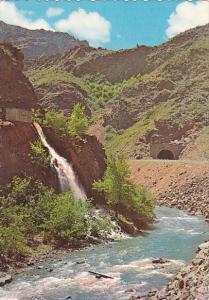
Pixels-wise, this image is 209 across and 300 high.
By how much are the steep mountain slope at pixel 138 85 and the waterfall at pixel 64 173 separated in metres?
64.1

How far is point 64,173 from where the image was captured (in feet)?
162

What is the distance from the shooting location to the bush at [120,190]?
49.4 meters

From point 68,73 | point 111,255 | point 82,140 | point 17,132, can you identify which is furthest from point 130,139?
point 111,255

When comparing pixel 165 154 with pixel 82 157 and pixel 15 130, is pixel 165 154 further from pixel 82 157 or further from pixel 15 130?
pixel 15 130

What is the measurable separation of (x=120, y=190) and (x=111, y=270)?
17.1 meters

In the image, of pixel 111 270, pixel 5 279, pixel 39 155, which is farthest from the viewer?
pixel 39 155

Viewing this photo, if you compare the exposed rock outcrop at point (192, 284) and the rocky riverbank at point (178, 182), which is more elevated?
the rocky riverbank at point (178, 182)

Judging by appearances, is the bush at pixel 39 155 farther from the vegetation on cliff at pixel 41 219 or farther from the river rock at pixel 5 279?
the river rock at pixel 5 279

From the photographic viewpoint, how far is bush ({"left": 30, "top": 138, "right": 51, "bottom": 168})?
152 ft

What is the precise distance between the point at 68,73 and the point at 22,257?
14337 cm

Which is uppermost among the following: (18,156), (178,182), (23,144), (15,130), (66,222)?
(15,130)

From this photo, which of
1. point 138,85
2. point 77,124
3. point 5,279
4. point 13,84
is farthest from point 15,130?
point 138,85

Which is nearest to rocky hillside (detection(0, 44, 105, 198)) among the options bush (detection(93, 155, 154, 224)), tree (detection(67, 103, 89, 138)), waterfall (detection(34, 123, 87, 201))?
waterfall (detection(34, 123, 87, 201))

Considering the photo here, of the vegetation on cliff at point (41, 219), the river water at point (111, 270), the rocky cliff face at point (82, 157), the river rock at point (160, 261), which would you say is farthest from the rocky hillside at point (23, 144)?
the river rock at point (160, 261)
